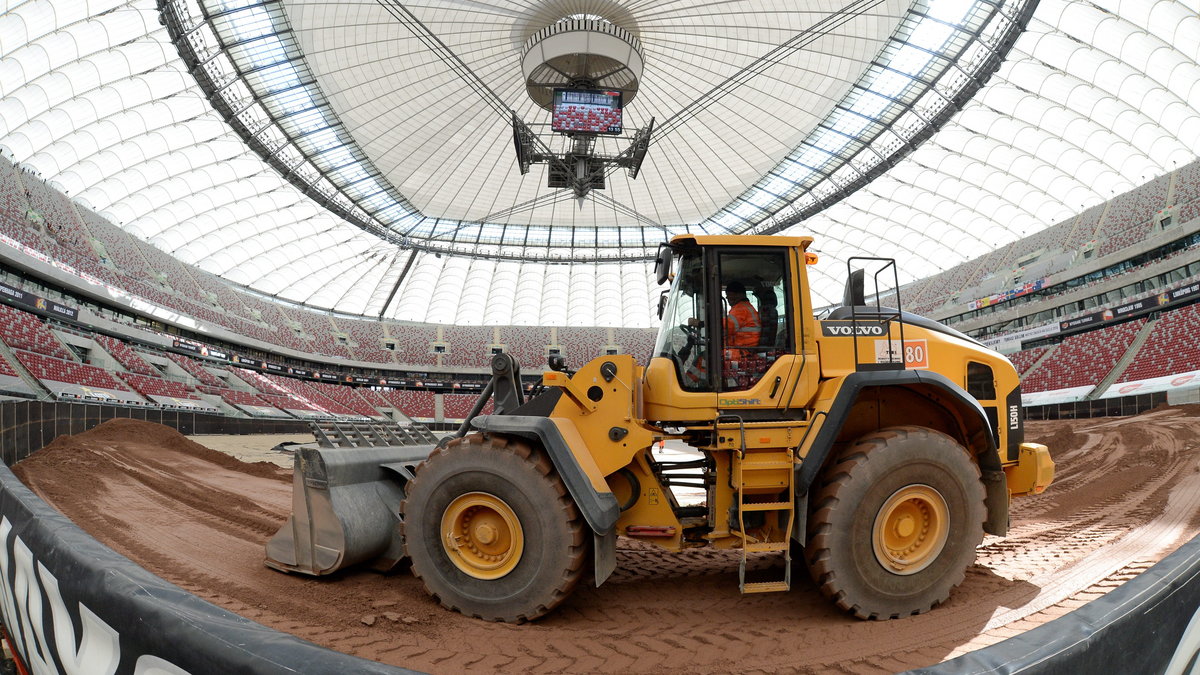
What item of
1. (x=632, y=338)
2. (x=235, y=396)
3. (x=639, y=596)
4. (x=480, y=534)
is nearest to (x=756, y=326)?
(x=639, y=596)

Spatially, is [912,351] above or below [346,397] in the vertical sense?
above

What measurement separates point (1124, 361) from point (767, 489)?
3639cm

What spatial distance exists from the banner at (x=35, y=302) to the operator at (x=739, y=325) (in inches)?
1482

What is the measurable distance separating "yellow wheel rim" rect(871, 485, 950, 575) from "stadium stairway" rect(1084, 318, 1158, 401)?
108ft

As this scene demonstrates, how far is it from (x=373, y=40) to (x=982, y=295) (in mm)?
41003

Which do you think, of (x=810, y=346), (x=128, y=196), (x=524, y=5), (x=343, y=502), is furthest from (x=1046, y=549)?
(x=128, y=196)

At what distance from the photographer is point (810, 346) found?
5.49 meters

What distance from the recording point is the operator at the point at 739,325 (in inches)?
216

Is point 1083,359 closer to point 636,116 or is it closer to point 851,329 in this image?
point 636,116

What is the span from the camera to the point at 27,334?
29.2 meters

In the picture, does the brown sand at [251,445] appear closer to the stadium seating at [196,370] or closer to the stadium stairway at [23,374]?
the stadium stairway at [23,374]

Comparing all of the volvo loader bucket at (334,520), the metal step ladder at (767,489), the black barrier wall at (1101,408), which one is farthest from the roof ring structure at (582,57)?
the metal step ladder at (767,489)

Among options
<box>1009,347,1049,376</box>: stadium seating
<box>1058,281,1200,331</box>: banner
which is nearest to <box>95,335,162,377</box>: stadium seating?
<box>1009,347,1049,376</box>: stadium seating

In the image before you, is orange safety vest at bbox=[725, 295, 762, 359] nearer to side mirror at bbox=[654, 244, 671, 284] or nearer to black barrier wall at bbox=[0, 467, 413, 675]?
side mirror at bbox=[654, 244, 671, 284]
